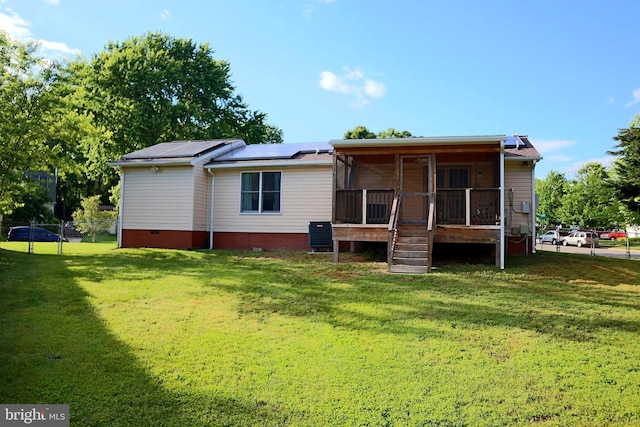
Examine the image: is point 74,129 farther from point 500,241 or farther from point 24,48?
point 500,241

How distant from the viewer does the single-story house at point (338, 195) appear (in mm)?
10539

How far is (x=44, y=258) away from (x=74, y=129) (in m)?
3.96

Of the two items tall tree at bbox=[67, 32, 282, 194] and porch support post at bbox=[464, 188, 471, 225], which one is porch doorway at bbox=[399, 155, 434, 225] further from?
tall tree at bbox=[67, 32, 282, 194]

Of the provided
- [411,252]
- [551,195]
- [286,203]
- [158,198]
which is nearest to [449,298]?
[411,252]

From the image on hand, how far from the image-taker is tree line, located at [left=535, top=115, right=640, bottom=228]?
27.6 meters

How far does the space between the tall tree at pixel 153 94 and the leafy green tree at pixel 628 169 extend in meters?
25.8

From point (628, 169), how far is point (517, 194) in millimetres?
21129

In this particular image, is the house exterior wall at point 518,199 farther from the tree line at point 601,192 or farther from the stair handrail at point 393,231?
the tree line at point 601,192

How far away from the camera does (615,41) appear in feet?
41.3

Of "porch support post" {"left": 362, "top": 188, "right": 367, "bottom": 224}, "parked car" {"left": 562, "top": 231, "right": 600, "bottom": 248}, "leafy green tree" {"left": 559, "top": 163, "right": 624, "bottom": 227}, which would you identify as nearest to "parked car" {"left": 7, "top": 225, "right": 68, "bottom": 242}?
"porch support post" {"left": 362, "top": 188, "right": 367, "bottom": 224}

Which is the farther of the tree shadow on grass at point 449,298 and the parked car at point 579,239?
the parked car at point 579,239

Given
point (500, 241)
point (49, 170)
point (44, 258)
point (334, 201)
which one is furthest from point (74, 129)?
point (500, 241)

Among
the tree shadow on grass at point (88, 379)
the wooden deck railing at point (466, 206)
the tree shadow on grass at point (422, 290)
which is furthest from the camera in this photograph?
the wooden deck railing at point (466, 206)

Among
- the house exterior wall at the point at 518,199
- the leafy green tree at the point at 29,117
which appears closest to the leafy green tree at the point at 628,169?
the house exterior wall at the point at 518,199
